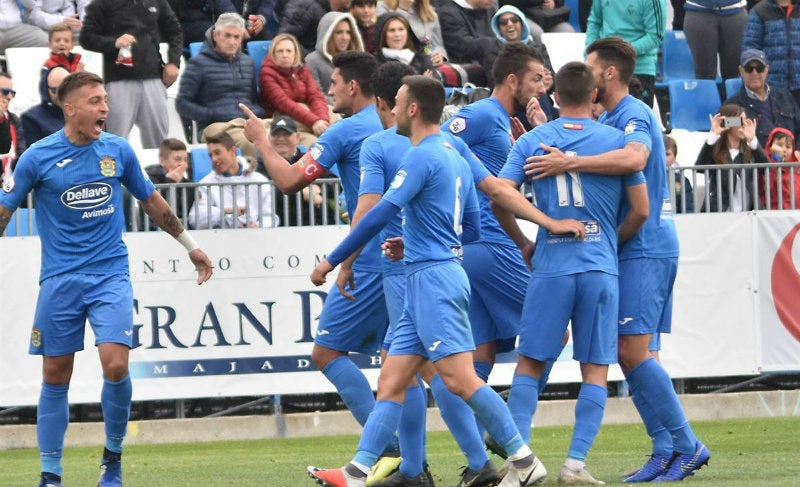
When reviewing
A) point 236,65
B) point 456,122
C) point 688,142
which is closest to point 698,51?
point 688,142

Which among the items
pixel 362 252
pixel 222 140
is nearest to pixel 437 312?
pixel 362 252

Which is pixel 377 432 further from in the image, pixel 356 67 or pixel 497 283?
pixel 356 67

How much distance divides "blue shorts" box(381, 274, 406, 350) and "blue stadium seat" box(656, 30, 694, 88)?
1176 cm

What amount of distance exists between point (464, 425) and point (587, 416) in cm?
67

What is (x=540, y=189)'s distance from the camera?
848cm

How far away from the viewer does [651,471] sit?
8805mm

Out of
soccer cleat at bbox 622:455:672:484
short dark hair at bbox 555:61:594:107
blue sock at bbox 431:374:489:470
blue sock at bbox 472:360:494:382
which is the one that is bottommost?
soccer cleat at bbox 622:455:672:484

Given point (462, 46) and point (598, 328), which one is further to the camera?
point (462, 46)

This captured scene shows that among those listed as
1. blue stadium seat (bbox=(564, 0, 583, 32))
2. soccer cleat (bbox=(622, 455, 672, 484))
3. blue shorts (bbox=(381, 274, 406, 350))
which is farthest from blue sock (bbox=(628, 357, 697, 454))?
blue stadium seat (bbox=(564, 0, 583, 32))

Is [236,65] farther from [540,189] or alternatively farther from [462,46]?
[540,189]

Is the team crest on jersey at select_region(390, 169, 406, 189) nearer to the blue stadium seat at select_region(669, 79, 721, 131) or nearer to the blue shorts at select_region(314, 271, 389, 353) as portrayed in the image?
the blue shorts at select_region(314, 271, 389, 353)

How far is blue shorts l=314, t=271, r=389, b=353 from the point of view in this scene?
884 centimetres

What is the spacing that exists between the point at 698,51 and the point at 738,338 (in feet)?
18.9

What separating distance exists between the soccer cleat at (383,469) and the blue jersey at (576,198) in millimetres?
1312
